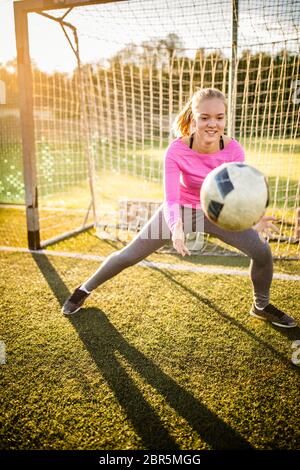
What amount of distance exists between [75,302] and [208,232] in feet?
4.86

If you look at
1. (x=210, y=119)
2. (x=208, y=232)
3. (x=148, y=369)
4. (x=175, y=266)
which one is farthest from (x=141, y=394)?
(x=175, y=266)

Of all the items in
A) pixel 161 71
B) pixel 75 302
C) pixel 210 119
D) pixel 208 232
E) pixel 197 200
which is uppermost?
pixel 161 71

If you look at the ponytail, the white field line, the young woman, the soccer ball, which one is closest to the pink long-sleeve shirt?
the young woman

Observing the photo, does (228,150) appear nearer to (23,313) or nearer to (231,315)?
(231,315)

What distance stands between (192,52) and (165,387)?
548 cm

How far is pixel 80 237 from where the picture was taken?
6.17 meters

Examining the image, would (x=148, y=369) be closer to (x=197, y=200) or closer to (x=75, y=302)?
(x=75, y=302)

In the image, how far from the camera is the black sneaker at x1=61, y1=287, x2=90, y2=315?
133 inches

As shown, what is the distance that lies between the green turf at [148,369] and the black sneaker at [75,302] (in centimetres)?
7

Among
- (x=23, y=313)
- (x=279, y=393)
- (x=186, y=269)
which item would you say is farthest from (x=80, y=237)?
(x=279, y=393)

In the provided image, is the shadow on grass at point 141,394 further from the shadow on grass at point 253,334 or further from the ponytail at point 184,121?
the ponytail at point 184,121

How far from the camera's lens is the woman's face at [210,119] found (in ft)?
8.46

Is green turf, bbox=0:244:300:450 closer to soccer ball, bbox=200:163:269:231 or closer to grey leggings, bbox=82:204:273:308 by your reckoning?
grey leggings, bbox=82:204:273:308

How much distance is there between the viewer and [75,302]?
3393 mm
